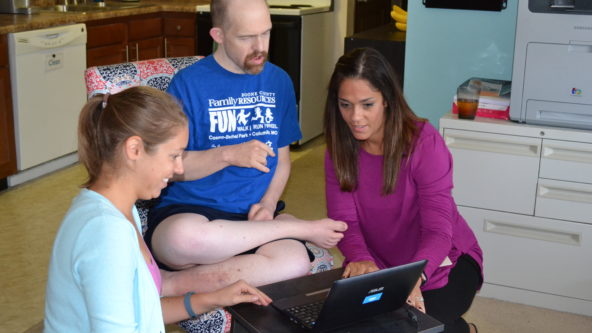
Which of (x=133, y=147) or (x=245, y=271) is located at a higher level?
(x=133, y=147)

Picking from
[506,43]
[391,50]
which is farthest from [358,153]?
[391,50]

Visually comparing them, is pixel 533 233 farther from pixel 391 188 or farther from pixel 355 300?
pixel 355 300

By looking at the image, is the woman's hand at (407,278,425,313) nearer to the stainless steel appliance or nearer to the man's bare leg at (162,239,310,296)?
the man's bare leg at (162,239,310,296)

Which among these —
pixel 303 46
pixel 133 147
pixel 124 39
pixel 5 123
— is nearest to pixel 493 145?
pixel 133 147

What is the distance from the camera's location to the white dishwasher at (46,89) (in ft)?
13.1

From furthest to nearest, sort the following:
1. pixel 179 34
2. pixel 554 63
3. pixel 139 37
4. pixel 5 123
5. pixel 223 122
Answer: pixel 179 34 → pixel 139 37 → pixel 5 123 → pixel 554 63 → pixel 223 122

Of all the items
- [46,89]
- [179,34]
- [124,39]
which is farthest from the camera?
[179,34]

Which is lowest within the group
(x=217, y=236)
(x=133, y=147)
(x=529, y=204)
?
(x=529, y=204)

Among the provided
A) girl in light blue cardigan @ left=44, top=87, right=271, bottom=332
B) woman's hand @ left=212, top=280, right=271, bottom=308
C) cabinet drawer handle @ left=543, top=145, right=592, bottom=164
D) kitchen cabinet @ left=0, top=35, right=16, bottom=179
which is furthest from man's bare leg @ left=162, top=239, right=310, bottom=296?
kitchen cabinet @ left=0, top=35, right=16, bottom=179

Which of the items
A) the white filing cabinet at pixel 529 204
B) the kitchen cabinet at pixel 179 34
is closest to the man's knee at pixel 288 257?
the white filing cabinet at pixel 529 204

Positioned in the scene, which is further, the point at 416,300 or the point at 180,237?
the point at 180,237

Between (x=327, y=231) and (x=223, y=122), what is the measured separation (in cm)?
44

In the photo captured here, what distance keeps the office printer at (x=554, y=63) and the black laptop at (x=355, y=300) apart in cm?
132

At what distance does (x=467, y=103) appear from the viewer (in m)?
2.81
